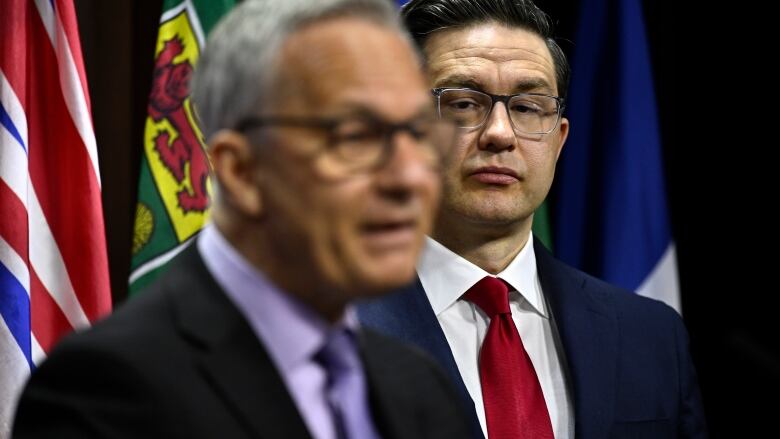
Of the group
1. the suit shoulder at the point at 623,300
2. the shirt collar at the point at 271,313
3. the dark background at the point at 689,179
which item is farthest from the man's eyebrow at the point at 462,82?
the shirt collar at the point at 271,313

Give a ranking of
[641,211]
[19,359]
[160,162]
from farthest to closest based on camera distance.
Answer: [641,211] → [160,162] → [19,359]

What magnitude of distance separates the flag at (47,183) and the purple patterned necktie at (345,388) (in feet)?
4.86

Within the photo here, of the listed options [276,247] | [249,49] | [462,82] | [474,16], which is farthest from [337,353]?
[474,16]

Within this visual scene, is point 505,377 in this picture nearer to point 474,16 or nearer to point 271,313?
point 474,16

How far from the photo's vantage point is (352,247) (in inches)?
44.1

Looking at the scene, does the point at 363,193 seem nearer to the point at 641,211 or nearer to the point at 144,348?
the point at 144,348

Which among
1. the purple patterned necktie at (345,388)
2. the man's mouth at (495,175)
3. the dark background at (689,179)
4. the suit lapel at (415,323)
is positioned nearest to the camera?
the purple patterned necktie at (345,388)

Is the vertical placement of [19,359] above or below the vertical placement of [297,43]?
below

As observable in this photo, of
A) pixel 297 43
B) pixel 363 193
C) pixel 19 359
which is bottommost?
pixel 19 359

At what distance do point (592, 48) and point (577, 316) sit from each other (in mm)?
1503

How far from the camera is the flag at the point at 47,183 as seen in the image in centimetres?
257

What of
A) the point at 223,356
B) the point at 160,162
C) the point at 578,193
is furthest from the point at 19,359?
the point at 578,193

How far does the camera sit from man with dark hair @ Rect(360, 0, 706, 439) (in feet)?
7.39

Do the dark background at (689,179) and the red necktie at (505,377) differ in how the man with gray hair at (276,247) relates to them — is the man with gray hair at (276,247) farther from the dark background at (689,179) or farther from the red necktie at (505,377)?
the dark background at (689,179)
